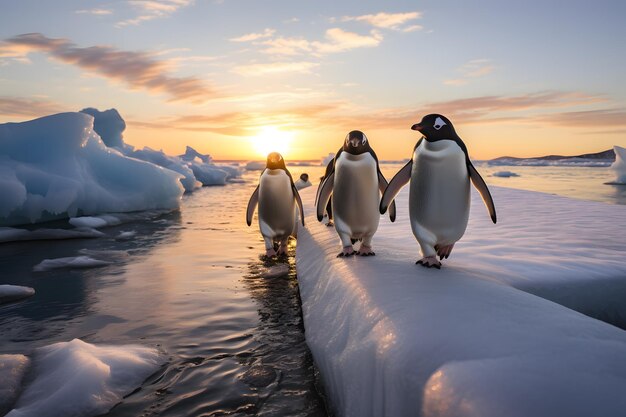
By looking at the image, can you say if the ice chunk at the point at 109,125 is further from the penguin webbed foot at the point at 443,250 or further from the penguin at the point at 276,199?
the penguin webbed foot at the point at 443,250

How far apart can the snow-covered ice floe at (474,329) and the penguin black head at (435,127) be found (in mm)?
928

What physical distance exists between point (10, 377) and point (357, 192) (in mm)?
2787

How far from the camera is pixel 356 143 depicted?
375 centimetres

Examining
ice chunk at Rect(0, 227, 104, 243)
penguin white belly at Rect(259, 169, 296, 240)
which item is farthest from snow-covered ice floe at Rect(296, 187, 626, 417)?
ice chunk at Rect(0, 227, 104, 243)

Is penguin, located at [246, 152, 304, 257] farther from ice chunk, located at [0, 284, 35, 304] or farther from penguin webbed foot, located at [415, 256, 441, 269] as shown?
penguin webbed foot, located at [415, 256, 441, 269]

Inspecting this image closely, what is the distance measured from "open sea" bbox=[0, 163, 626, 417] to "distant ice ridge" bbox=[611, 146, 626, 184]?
23505 mm

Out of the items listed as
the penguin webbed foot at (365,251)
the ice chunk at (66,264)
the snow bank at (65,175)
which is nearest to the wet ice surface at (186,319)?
the ice chunk at (66,264)

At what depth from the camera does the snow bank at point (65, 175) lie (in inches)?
410

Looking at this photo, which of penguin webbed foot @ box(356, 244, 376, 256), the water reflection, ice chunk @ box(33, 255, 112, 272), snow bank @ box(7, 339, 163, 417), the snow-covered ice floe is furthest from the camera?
ice chunk @ box(33, 255, 112, 272)

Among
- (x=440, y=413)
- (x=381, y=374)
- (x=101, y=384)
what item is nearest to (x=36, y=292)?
(x=101, y=384)

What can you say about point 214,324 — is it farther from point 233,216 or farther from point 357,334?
point 233,216

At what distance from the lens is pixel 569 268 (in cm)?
321

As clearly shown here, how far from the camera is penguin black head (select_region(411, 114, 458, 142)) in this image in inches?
116

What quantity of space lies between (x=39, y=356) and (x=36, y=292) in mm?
2171
